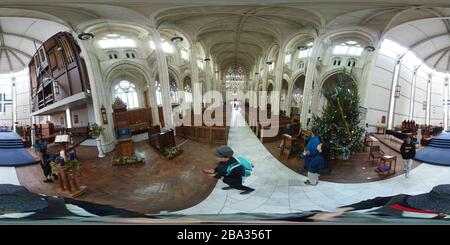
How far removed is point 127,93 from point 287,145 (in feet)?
3.38

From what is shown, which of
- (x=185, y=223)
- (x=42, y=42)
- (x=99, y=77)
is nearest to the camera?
(x=99, y=77)

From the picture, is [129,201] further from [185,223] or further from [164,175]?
[185,223]

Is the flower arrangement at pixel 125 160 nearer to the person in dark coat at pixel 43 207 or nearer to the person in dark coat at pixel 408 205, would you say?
the person in dark coat at pixel 43 207

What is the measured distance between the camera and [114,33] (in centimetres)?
157

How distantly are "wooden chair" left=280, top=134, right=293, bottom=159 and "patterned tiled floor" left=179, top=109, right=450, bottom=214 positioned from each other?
0.08 meters

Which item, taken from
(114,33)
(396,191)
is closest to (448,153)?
(396,191)

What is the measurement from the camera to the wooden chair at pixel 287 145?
1.71 m

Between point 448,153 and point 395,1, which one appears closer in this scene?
point 395,1

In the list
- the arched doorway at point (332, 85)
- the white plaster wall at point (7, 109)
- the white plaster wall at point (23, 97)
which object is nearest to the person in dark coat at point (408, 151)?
the arched doorway at point (332, 85)

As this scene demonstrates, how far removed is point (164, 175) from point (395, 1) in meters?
1.86

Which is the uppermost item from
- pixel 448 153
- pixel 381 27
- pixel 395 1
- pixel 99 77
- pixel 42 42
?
pixel 395 1

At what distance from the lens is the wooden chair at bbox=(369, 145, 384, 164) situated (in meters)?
1.75

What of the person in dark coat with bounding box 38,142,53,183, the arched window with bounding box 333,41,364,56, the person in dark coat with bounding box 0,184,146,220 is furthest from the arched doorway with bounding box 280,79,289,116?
the person in dark coat with bounding box 38,142,53,183

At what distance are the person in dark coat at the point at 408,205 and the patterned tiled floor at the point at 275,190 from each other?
0.05 metres
